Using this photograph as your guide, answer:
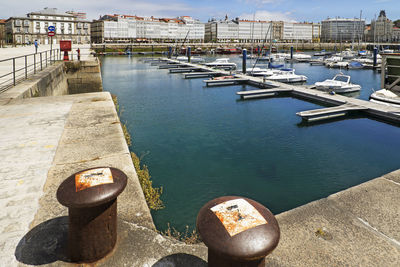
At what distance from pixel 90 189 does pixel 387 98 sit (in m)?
21.9

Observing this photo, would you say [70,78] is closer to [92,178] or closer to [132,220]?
[132,220]

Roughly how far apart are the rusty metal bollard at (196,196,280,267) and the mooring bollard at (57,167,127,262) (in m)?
1.06

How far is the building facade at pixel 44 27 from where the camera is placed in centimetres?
13902

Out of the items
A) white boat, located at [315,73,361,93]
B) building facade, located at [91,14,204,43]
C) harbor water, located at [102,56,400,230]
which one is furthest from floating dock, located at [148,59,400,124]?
building facade, located at [91,14,204,43]

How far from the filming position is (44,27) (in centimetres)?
14450

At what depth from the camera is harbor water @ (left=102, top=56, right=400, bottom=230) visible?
8.52 metres

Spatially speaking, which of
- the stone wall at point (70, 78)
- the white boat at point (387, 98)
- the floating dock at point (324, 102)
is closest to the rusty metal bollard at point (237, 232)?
the floating dock at point (324, 102)

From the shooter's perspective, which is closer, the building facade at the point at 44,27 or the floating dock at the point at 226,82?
the floating dock at the point at 226,82

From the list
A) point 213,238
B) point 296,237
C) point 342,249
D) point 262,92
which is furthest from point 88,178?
point 262,92

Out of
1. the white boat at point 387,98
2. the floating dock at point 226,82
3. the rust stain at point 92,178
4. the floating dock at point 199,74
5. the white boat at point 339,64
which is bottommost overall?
the rust stain at point 92,178

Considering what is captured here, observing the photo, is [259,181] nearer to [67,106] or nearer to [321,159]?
[321,159]

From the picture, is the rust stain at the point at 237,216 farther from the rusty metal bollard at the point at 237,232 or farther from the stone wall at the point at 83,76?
the stone wall at the point at 83,76

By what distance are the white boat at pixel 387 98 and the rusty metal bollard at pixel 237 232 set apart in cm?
2047

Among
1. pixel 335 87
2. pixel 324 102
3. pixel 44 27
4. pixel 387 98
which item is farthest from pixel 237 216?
pixel 44 27
